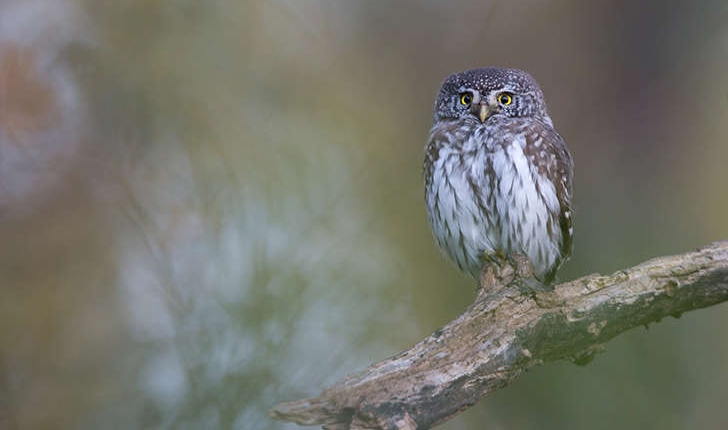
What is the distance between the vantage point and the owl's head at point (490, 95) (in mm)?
4203

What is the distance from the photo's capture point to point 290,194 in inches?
150

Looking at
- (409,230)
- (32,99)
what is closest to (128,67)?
(32,99)

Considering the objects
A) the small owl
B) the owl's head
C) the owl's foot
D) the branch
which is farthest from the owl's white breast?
the branch

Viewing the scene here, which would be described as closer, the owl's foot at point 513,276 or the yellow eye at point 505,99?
the owl's foot at point 513,276

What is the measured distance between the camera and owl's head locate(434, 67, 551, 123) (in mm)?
4203

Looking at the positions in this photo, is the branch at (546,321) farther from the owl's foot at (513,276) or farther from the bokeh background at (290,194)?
the bokeh background at (290,194)

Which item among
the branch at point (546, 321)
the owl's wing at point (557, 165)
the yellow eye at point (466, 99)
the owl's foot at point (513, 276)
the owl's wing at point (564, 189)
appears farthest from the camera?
the yellow eye at point (466, 99)

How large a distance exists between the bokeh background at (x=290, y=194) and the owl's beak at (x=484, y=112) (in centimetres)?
81

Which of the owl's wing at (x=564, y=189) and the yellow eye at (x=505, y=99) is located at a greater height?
the yellow eye at (x=505, y=99)

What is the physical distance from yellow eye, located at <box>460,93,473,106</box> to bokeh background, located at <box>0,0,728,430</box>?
76 cm

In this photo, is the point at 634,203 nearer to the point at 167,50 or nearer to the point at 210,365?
the point at 167,50

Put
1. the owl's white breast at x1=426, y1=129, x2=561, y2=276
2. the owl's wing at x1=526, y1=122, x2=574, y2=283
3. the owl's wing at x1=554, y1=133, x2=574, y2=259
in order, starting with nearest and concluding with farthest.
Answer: the owl's white breast at x1=426, y1=129, x2=561, y2=276
the owl's wing at x1=526, y1=122, x2=574, y2=283
the owl's wing at x1=554, y1=133, x2=574, y2=259

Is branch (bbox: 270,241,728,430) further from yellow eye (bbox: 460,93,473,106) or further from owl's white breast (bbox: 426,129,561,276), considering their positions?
yellow eye (bbox: 460,93,473,106)

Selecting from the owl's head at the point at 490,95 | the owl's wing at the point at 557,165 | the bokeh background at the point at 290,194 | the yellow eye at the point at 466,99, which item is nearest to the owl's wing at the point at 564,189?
the owl's wing at the point at 557,165
